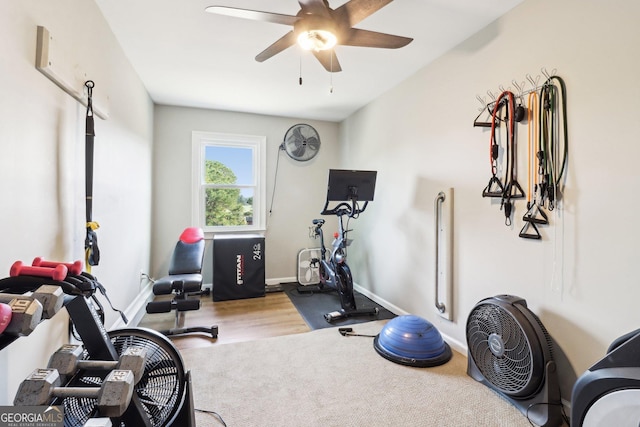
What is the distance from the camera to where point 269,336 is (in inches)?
106

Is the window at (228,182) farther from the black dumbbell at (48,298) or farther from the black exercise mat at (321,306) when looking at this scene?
the black dumbbell at (48,298)

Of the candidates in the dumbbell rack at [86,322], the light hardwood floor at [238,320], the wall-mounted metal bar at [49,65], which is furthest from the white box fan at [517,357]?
the wall-mounted metal bar at [49,65]

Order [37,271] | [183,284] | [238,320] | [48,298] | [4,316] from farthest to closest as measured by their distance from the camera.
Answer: [238,320], [183,284], [37,271], [48,298], [4,316]

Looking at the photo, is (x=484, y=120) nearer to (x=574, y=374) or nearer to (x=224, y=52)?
(x=574, y=374)

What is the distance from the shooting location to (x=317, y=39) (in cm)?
177

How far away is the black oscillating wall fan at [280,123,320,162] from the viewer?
173 inches

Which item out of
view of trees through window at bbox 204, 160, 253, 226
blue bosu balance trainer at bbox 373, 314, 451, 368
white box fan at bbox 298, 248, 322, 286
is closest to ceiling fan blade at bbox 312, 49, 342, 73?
blue bosu balance trainer at bbox 373, 314, 451, 368

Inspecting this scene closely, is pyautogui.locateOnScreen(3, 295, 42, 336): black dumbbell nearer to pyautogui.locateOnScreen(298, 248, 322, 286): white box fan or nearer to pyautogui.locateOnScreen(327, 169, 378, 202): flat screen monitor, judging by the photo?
pyautogui.locateOnScreen(327, 169, 378, 202): flat screen monitor

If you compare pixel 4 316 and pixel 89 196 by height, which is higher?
pixel 89 196

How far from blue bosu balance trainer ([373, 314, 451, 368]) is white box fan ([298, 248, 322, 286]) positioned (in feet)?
6.79

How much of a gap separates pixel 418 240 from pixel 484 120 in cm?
120

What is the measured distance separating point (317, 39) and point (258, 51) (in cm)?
103

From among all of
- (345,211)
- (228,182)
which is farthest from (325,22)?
(228,182)

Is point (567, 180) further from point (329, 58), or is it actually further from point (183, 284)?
point (183, 284)
